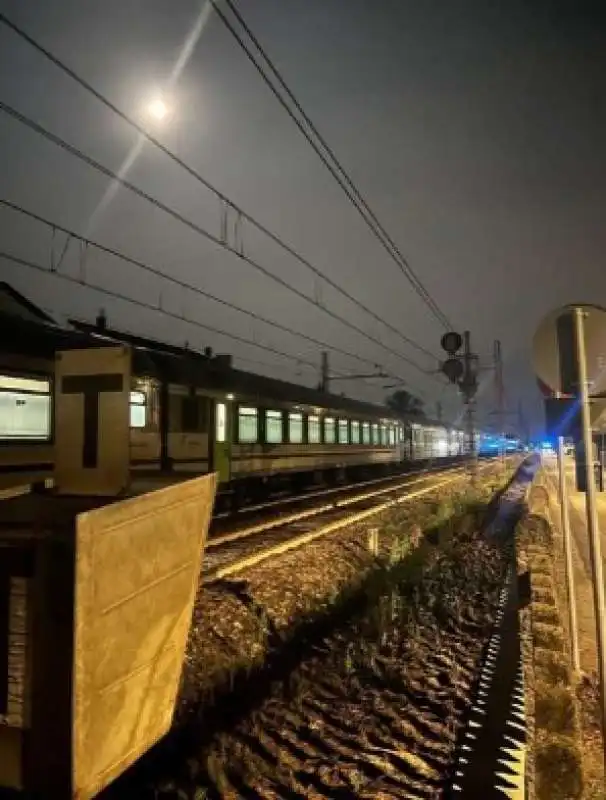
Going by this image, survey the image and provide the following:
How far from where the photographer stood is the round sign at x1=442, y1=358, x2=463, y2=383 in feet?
87.8

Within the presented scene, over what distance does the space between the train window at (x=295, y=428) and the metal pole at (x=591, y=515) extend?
12995 millimetres

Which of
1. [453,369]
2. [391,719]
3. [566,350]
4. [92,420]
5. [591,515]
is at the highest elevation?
[453,369]

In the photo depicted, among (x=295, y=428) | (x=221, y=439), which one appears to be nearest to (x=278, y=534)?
(x=221, y=439)

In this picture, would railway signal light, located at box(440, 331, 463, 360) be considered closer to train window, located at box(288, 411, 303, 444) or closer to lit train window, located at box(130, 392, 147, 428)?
train window, located at box(288, 411, 303, 444)

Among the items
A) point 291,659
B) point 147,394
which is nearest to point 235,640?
point 291,659

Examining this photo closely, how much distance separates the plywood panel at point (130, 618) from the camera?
1.81m

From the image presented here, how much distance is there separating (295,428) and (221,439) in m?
4.31

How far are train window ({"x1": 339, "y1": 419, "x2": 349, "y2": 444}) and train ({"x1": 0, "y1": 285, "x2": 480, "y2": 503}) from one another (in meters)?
0.03

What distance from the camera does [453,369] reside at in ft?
87.9

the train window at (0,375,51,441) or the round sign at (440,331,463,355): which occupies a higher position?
the round sign at (440,331,463,355)

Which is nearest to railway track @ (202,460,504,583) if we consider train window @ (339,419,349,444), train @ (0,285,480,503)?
train @ (0,285,480,503)

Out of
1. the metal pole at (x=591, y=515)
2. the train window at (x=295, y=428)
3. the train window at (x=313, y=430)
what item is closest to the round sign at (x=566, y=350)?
the metal pole at (x=591, y=515)

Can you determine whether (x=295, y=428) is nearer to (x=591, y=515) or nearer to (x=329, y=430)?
(x=329, y=430)

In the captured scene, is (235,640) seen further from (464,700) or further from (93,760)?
(93,760)
